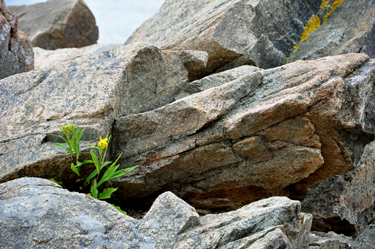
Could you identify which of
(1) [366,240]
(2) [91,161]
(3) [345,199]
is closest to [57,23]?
(2) [91,161]

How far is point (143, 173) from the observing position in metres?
5.52

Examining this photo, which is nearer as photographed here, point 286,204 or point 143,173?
point 286,204

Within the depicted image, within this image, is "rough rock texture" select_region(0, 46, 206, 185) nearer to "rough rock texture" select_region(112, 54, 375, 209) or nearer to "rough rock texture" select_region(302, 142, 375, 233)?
"rough rock texture" select_region(112, 54, 375, 209)

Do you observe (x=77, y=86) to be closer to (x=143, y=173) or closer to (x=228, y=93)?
(x=143, y=173)

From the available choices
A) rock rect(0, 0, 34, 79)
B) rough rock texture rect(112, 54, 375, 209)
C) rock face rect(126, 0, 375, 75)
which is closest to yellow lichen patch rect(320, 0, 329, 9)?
rock face rect(126, 0, 375, 75)

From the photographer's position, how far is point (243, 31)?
772 cm

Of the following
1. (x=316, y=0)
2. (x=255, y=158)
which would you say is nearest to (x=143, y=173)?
(x=255, y=158)

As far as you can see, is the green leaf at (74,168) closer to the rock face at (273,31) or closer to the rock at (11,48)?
the rock at (11,48)

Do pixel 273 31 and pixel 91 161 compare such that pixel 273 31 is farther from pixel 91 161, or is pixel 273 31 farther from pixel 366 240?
pixel 91 161

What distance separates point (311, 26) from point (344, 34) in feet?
3.43

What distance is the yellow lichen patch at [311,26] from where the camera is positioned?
8.29 meters

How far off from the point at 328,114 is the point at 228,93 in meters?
1.60

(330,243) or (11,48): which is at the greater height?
(11,48)

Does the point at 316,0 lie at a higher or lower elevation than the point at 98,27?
lower
